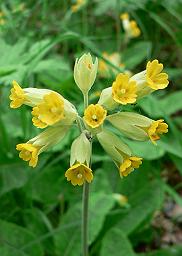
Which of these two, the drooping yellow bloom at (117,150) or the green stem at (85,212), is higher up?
the drooping yellow bloom at (117,150)

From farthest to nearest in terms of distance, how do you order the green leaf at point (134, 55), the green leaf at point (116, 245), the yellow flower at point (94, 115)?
the green leaf at point (134, 55), the green leaf at point (116, 245), the yellow flower at point (94, 115)

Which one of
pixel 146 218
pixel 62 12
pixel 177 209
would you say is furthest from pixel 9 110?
pixel 62 12

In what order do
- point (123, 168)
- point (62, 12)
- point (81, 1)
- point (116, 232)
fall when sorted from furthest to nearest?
point (62, 12)
point (81, 1)
point (116, 232)
point (123, 168)

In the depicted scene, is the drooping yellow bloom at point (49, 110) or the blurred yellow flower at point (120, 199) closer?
the drooping yellow bloom at point (49, 110)

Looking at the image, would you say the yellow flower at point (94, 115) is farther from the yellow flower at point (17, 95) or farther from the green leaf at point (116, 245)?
the green leaf at point (116, 245)

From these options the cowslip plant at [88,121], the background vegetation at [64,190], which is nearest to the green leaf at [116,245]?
the background vegetation at [64,190]

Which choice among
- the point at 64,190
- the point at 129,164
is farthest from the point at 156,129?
the point at 64,190

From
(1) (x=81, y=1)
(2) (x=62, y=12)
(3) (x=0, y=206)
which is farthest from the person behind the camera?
(2) (x=62, y=12)

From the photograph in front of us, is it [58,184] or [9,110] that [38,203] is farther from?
[9,110]
